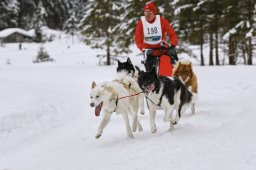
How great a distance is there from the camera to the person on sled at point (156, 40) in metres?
7.46

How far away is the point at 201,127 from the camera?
6.11 m

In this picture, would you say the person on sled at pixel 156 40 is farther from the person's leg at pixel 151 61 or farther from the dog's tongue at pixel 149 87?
the dog's tongue at pixel 149 87

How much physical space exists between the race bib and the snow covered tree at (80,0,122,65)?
20282 millimetres

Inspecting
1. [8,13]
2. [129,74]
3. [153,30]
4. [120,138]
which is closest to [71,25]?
[8,13]

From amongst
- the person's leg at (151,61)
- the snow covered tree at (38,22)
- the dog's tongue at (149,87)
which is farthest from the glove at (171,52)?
the snow covered tree at (38,22)

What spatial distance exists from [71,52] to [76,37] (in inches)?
829

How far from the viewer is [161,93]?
18.5ft

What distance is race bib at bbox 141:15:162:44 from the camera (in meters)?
7.47

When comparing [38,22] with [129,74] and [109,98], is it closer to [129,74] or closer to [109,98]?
[129,74]

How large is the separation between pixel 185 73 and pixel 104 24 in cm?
2115

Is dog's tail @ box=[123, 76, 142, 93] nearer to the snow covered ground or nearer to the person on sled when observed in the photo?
the snow covered ground

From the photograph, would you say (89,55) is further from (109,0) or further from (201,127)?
(201,127)

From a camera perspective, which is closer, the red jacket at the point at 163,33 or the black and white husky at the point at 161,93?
the black and white husky at the point at 161,93

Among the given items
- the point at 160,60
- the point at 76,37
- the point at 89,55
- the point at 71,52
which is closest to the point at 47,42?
the point at 76,37
